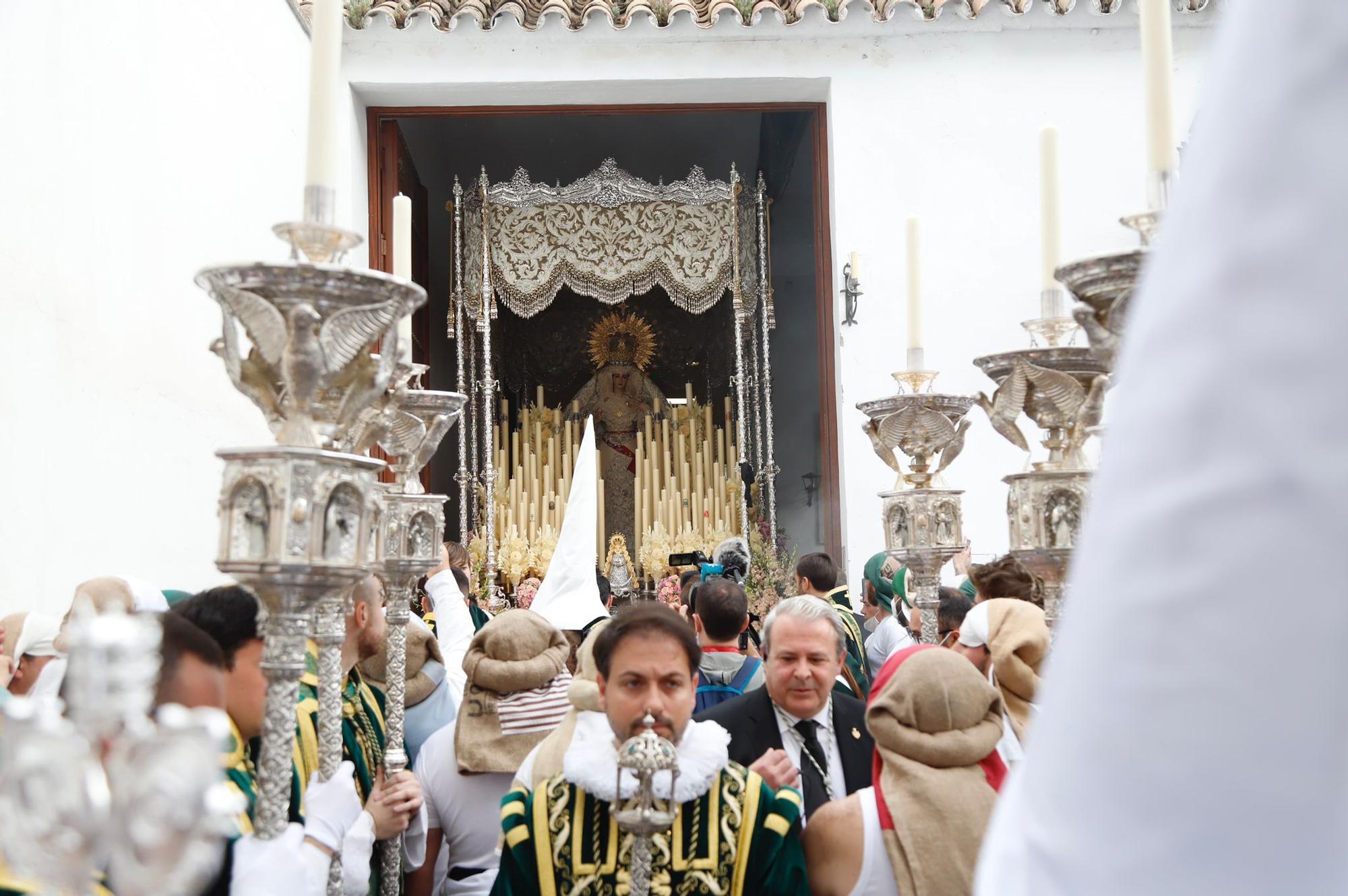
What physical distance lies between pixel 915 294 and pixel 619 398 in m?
9.14

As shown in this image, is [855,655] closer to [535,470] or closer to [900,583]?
[900,583]

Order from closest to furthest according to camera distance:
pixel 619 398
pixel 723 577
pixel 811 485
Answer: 1. pixel 723 577
2. pixel 811 485
3. pixel 619 398

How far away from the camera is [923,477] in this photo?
11.4 feet

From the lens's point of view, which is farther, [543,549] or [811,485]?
[811,485]

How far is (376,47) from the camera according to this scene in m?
8.26

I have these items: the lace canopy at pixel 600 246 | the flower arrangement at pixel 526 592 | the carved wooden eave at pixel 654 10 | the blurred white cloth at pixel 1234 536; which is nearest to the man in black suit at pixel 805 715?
the blurred white cloth at pixel 1234 536

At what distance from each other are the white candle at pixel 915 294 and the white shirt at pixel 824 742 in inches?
40.2

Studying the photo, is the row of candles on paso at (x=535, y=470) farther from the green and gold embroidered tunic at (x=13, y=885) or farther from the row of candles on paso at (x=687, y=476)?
the green and gold embroidered tunic at (x=13, y=885)

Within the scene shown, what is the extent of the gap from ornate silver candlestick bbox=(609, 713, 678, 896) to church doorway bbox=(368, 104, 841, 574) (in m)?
8.88

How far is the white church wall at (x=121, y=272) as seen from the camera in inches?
174

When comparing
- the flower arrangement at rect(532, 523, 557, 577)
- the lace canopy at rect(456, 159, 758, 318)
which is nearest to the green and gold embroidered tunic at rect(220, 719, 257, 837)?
the flower arrangement at rect(532, 523, 557, 577)

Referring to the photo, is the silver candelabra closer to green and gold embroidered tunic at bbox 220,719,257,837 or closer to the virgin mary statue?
green and gold embroidered tunic at bbox 220,719,257,837

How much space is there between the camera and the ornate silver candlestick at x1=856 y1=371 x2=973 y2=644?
3365mm

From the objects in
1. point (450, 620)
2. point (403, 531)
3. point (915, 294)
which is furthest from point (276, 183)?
point (403, 531)
